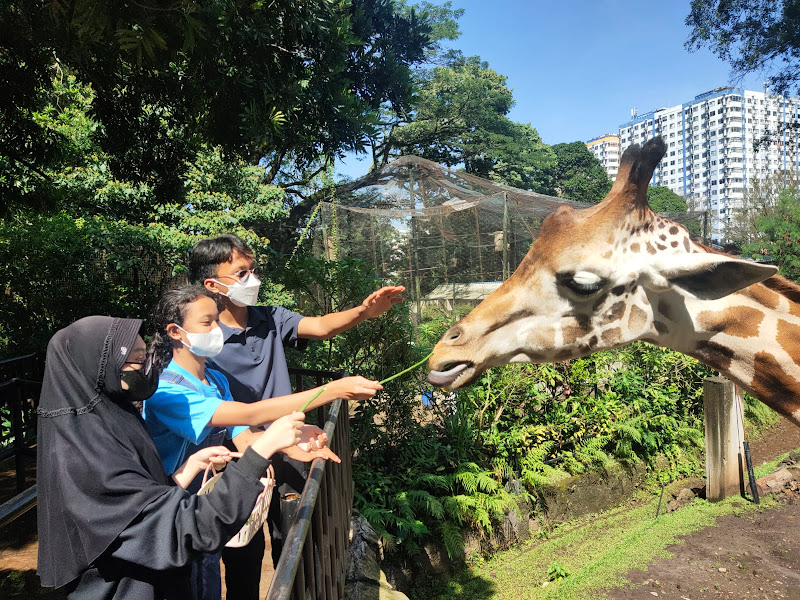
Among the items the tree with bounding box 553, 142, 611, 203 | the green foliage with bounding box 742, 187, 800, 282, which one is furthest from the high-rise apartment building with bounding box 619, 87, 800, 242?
the green foliage with bounding box 742, 187, 800, 282

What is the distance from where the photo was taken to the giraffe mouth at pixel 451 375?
239 cm

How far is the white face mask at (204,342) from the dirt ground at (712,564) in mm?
1971

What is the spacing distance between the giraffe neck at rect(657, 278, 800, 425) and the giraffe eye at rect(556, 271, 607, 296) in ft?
1.11

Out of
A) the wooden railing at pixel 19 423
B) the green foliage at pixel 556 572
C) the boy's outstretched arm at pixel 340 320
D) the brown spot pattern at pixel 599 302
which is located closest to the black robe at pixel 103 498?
the wooden railing at pixel 19 423

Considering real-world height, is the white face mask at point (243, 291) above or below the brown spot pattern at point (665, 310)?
above

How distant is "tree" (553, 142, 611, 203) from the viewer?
123ft

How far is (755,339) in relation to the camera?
2.43m

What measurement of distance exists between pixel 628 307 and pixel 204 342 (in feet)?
6.07

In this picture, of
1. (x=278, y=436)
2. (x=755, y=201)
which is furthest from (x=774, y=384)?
(x=755, y=201)

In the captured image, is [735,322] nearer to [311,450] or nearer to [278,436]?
[311,450]

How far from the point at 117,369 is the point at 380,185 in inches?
432

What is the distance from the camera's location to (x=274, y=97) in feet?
15.0

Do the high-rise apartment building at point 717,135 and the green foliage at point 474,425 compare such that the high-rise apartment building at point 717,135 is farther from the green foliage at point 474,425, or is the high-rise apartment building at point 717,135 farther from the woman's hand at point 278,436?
the woman's hand at point 278,436

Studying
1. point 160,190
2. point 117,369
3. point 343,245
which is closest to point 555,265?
point 117,369
